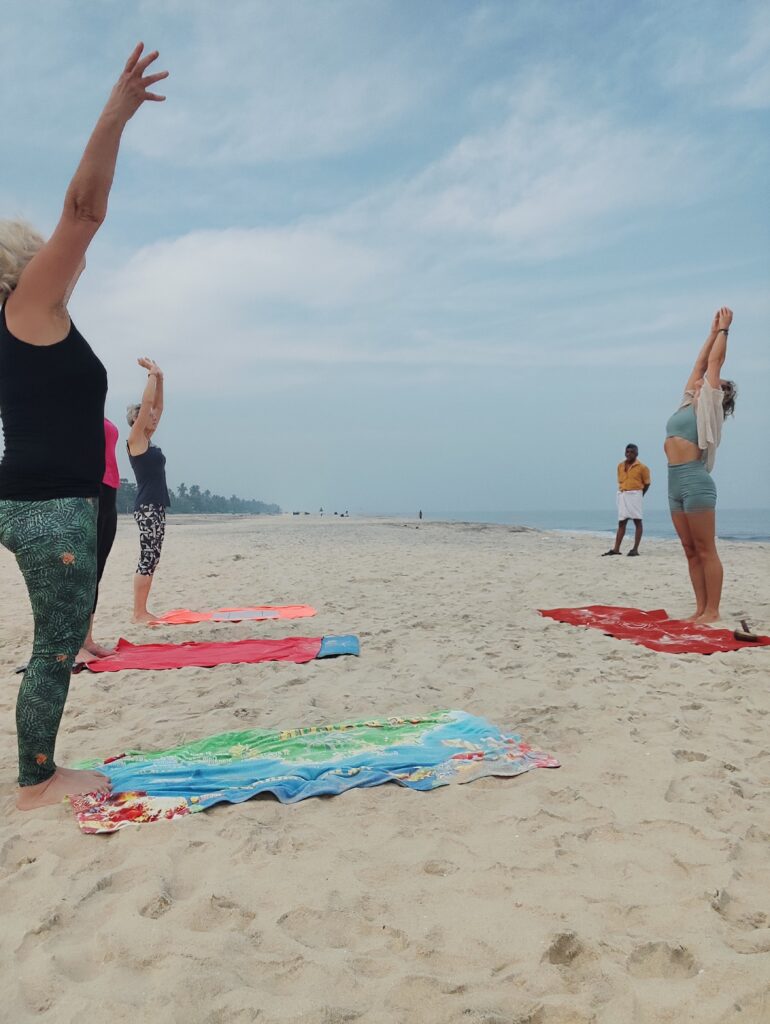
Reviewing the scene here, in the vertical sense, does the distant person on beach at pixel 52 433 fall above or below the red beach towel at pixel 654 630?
above

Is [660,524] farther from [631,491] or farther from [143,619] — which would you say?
[143,619]

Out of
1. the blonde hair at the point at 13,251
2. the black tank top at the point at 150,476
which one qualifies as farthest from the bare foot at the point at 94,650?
the blonde hair at the point at 13,251

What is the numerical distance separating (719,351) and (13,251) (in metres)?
5.52

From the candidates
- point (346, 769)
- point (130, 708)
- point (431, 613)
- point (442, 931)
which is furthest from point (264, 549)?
point (442, 931)

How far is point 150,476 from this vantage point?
6.46 meters

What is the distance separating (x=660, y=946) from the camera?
1794mm

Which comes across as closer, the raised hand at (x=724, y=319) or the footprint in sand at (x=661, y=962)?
the footprint in sand at (x=661, y=962)

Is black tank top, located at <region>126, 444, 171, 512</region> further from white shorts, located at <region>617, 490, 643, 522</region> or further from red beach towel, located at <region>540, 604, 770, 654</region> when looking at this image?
white shorts, located at <region>617, 490, 643, 522</region>

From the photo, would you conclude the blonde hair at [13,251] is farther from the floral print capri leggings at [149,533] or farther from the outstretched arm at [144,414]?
the floral print capri leggings at [149,533]

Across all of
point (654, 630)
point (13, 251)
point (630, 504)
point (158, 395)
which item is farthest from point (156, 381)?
point (630, 504)

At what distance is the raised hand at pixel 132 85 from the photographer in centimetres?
236

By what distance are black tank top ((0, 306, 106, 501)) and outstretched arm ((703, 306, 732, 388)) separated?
17.0ft

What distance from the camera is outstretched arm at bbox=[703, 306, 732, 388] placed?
19.6ft

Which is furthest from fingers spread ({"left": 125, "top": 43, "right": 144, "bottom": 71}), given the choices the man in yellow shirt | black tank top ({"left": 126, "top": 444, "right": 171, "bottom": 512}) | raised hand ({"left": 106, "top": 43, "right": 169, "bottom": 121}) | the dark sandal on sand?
the man in yellow shirt
